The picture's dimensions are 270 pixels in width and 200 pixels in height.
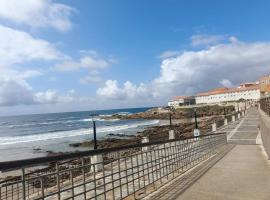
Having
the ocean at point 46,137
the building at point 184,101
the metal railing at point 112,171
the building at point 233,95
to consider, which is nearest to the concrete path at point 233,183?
the metal railing at point 112,171

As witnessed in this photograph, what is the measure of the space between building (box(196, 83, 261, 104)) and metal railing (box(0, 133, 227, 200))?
120 metres

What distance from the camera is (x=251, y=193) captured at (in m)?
6.09

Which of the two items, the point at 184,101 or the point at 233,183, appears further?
the point at 184,101

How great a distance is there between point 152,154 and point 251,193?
2.16 metres

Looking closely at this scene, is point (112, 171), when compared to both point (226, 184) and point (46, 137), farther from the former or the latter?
point (46, 137)

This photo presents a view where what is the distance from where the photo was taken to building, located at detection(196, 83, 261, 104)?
130000mm

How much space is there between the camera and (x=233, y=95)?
143 m

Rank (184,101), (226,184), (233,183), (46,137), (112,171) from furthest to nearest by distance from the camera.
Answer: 1. (184,101)
2. (46,137)
3. (233,183)
4. (226,184)
5. (112,171)

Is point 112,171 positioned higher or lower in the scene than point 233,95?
lower

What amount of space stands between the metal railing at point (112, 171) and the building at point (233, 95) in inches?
4729

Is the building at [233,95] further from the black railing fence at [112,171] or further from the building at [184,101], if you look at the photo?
the black railing fence at [112,171]

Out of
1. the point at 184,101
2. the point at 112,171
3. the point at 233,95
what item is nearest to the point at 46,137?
the point at 112,171

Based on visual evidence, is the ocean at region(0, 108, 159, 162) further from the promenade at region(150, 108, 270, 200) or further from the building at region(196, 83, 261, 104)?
the building at region(196, 83, 261, 104)

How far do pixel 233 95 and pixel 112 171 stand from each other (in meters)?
144
